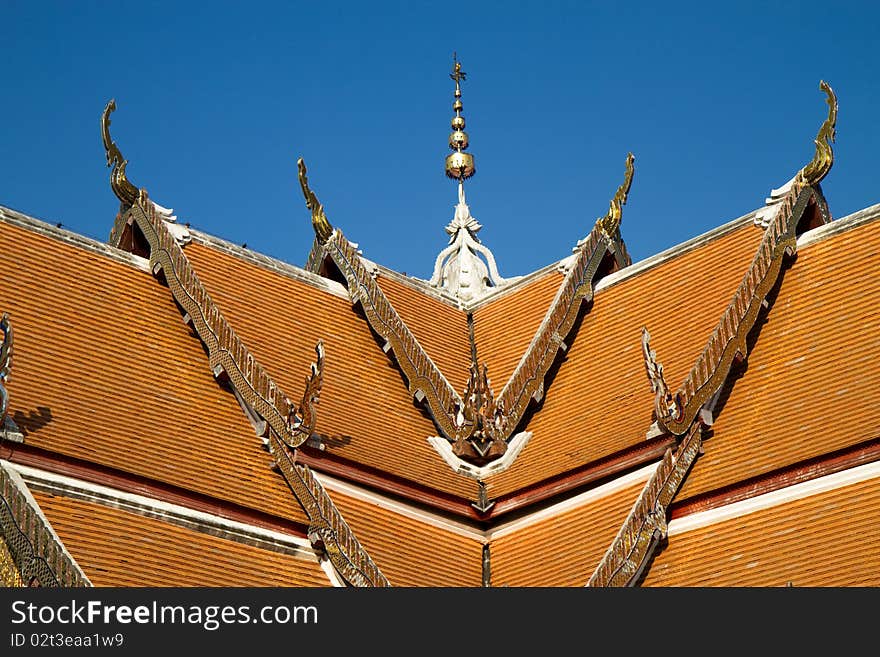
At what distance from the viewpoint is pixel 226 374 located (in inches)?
927

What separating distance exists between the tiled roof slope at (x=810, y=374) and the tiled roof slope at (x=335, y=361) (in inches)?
128

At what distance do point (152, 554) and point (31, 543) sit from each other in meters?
1.50

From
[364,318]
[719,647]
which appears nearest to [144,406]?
[364,318]

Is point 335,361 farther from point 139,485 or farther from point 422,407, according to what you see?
point 139,485

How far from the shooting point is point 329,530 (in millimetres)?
21562

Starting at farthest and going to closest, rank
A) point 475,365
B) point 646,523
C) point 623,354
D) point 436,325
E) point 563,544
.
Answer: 1. point 436,325
2. point 623,354
3. point 475,365
4. point 563,544
5. point 646,523

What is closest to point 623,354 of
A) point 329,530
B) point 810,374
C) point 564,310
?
point 564,310

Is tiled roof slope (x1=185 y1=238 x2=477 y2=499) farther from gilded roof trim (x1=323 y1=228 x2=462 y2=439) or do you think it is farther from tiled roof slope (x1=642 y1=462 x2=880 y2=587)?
tiled roof slope (x1=642 y1=462 x2=880 y2=587)

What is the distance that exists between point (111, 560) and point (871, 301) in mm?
9144

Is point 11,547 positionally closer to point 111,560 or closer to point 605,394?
point 111,560

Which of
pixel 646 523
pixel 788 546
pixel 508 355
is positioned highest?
pixel 508 355

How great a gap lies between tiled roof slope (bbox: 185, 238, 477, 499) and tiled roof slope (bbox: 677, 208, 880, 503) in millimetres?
3240

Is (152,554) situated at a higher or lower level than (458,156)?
lower

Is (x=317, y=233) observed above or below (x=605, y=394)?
above
